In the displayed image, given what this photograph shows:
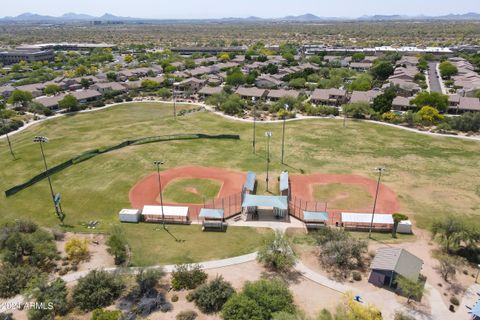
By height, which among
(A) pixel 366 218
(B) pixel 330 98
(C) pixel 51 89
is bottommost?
(A) pixel 366 218

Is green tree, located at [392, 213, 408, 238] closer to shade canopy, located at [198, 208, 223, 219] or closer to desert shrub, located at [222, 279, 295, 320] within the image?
desert shrub, located at [222, 279, 295, 320]

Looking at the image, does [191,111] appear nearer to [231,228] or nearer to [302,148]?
[302,148]

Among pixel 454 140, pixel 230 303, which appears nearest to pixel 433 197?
pixel 454 140

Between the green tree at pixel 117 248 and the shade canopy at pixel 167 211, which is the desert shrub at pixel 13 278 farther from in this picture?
the shade canopy at pixel 167 211

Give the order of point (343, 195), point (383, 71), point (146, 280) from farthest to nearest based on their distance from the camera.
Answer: point (383, 71), point (343, 195), point (146, 280)

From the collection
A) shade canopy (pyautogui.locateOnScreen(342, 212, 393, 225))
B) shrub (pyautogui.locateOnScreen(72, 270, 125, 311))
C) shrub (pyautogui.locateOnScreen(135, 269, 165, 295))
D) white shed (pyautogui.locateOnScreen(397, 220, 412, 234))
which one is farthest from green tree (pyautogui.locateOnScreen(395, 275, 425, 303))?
shrub (pyautogui.locateOnScreen(72, 270, 125, 311))

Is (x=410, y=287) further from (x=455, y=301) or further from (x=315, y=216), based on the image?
(x=315, y=216)

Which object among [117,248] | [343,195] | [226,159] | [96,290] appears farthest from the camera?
[226,159]

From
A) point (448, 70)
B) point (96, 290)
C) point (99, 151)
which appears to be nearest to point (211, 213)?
point (96, 290)
